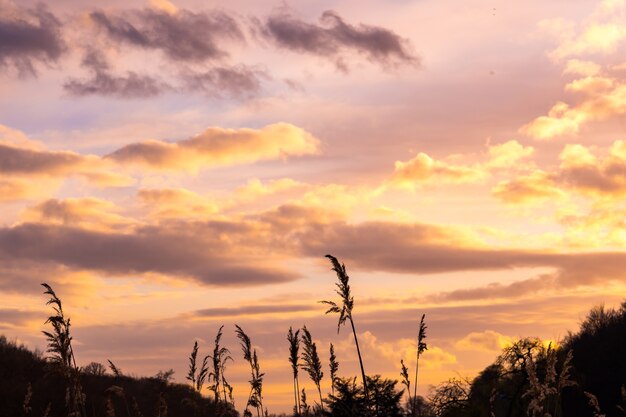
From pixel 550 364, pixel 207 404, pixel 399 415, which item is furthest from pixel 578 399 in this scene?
pixel 207 404

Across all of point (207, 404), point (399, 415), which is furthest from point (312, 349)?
point (207, 404)

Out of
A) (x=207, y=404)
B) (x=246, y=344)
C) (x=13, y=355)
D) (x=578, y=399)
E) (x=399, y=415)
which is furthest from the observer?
(x=207, y=404)

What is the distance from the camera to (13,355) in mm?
37938

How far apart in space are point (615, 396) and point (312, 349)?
15111 millimetres

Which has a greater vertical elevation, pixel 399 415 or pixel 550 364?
pixel 550 364

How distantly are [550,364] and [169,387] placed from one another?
124 ft

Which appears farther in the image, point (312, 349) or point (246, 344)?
point (246, 344)

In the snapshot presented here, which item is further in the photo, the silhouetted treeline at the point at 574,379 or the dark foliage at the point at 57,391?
the dark foliage at the point at 57,391

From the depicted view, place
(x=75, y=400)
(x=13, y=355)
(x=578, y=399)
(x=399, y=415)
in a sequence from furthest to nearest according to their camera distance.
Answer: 1. (x=13, y=355)
2. (x=578, y=399)
3. (x=399, y=415)
4. (x=75, y=400)

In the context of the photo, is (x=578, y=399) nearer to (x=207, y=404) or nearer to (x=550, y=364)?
(x=550, y=364)

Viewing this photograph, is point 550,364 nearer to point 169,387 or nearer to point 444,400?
point 444,400

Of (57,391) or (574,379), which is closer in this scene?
(574,379)

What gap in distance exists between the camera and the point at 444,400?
20.2 meters

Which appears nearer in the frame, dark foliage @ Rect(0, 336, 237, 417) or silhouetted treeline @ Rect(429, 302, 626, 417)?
silhouetted treeline @ Rect(429, 302, 626, 417)
